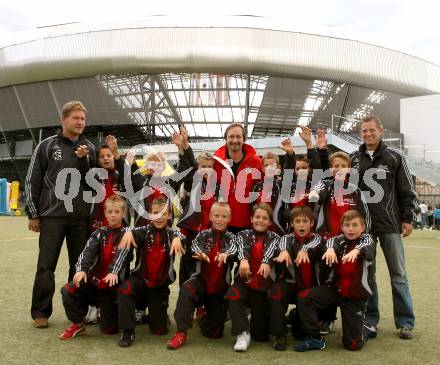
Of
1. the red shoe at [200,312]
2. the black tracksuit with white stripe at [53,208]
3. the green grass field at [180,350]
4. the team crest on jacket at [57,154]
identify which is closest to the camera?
the green grass field at [180,350]

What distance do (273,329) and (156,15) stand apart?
124 feet

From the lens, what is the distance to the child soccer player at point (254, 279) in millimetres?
3859

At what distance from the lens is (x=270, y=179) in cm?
461

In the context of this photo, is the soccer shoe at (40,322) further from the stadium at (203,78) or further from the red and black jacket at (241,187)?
the stadium at (203,78)

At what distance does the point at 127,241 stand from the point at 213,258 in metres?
0.78

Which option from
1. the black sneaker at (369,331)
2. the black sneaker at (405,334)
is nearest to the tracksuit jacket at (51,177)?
the black sneaker at (369,331)

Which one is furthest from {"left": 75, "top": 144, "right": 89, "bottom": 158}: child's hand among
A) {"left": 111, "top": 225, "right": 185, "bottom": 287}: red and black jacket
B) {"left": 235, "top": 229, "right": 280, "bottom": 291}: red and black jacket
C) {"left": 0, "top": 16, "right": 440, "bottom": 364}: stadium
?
{"left": 0, "top": 16, "right": 440, "bottom": 364}: stadium

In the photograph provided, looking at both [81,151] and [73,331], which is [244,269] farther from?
[81,151]

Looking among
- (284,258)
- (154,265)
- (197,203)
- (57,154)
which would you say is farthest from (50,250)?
(284,258)

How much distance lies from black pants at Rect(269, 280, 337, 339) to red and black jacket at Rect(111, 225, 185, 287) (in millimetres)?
966

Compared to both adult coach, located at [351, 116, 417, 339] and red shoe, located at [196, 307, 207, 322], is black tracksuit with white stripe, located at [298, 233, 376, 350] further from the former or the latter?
red shoe, located at [196, 307, 207, 322]

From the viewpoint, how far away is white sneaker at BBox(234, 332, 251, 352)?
3.65 meters

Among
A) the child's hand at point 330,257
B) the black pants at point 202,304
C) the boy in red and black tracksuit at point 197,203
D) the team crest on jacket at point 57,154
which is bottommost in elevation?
the black pants at point 202,304

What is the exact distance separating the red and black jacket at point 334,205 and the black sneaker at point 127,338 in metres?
1.90
